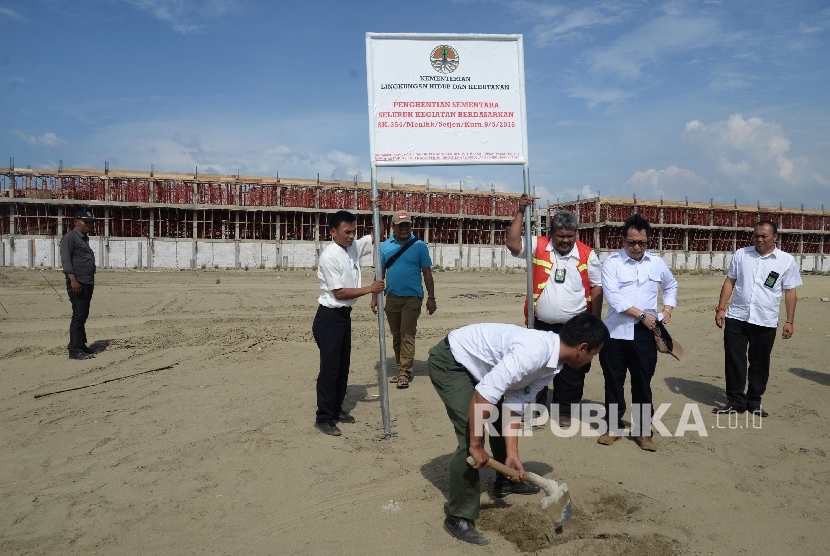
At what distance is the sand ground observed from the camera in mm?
3182

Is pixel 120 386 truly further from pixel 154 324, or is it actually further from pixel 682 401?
pixel 682 401

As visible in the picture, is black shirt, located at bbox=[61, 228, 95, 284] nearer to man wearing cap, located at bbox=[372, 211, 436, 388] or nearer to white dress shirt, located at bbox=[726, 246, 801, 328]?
man wearing cap, located at bbox=[372, 211, 436, 388]

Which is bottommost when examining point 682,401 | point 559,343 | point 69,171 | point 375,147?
point 682,401

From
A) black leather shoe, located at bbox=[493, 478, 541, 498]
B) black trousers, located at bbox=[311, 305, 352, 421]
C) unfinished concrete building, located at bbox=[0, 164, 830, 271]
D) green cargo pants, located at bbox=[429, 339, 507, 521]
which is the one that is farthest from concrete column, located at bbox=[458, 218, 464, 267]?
green cargo pants, located at bbox=[429, 339, 507, 521]

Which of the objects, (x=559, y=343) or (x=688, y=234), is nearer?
(x=559, y=343)

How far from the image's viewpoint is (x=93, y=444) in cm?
448

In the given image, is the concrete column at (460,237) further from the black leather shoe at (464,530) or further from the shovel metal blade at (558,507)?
the shovel metal blade at (558,507)

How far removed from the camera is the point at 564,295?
4.58 m

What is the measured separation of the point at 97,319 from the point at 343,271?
809cm

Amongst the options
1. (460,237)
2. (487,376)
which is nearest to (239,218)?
(460,237)

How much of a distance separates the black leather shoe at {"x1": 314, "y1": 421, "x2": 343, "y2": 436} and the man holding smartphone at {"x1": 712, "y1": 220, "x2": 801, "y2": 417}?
3.70 m

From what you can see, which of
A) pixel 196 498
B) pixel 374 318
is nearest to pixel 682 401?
pixel 196 498

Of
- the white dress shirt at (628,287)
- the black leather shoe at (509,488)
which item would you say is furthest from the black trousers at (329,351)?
the white dress shirt at (628,287)

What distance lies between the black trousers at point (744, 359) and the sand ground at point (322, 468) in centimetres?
28
